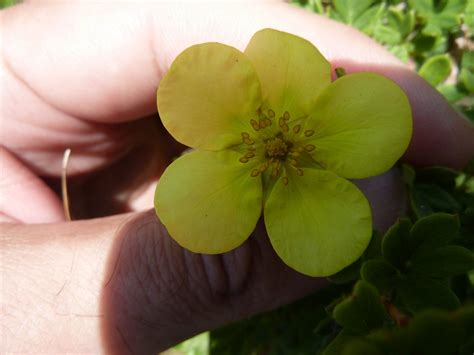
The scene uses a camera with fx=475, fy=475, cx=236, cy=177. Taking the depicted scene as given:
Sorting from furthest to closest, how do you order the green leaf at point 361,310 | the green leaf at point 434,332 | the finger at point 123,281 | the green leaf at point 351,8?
the green leaf at point 351,8
the finger at point 123,281
the green leaf at point 361,310
the green leaf at point 434,332

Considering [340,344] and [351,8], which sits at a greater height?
[351,8]

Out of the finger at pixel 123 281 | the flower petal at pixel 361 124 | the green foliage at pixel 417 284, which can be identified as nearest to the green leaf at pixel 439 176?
the green foliage at pixel 417 284

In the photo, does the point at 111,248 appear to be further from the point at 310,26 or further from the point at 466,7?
the point at 466,7

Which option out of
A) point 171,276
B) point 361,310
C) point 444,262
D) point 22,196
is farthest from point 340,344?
point 22,196

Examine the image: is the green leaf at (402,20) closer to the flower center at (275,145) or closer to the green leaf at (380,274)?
the flower center at (275,145)

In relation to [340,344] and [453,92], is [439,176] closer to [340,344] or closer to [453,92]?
[453,92]

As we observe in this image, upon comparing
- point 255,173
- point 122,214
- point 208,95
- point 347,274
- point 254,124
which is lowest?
point 122,214

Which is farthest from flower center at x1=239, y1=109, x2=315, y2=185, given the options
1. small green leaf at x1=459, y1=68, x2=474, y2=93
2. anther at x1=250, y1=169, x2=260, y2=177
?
small green leaf at x1=459, y1=68, x2=474, y2=93
